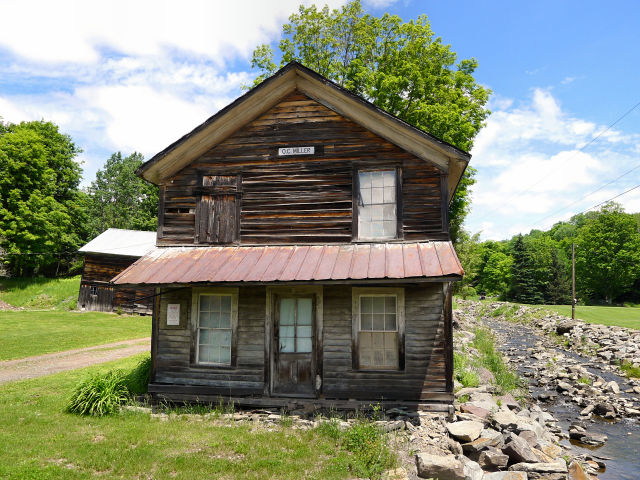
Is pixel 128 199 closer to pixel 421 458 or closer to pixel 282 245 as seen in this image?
pixel 282 245

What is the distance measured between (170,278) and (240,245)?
82.7 inches

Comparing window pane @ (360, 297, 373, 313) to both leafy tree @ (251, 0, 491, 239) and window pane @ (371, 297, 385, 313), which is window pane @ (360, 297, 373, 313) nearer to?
window pane @ (371, 297, 385, 313)

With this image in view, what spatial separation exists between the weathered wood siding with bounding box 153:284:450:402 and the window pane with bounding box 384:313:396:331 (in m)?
0.31

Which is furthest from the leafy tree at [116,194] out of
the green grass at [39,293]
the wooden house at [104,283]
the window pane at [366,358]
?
the window pane at [366,358]

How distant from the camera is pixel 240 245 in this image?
441 inches

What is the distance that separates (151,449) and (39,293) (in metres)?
33.0

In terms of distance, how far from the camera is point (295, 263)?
32.4ft

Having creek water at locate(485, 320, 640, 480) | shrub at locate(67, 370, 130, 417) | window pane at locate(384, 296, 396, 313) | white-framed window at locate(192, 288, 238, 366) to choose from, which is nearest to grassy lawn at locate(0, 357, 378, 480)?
shrub at locate(67, 370, 130, 417)

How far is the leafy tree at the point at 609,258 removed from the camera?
53594 mm

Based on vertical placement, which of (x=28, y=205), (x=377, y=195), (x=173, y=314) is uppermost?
(x=28, y=205)

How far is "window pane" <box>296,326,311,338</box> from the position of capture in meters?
10.4

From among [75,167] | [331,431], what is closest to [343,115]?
[331,431]

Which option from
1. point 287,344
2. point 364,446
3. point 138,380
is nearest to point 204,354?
point 138,380

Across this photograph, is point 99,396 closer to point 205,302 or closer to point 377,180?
point 205,302
